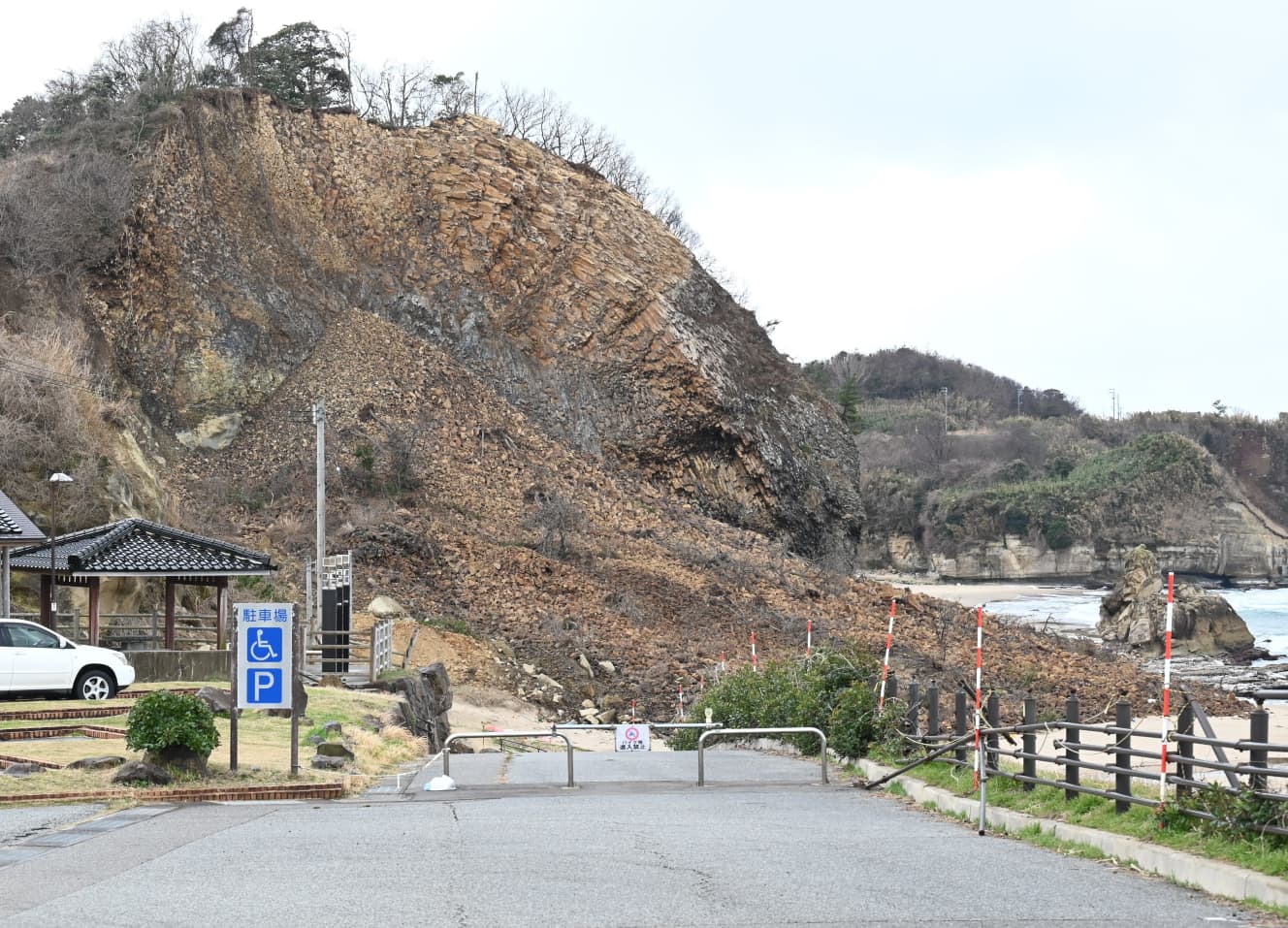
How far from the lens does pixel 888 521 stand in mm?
131875

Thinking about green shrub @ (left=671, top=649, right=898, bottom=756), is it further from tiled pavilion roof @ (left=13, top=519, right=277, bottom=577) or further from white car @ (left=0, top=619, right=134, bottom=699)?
tiled pavilion roof @ (left=13, top=519, right=277, bottom=577)

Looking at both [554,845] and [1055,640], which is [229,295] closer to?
[1055,640]

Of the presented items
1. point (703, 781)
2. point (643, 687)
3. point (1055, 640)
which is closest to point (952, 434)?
point (1055, 640)

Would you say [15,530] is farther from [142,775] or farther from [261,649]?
[142,775]

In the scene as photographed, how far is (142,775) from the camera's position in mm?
14398

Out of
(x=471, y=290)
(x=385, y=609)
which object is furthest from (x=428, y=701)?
(x=471, y=290)

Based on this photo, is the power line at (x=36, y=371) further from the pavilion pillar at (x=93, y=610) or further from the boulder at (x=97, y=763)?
the boulder at (x=97, y=763)

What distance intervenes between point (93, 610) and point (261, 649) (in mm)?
14771

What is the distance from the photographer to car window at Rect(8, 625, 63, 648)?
72.4 ft

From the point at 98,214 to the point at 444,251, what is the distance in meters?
13.9

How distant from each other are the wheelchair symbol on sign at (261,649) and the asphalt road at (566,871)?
196 centimetres

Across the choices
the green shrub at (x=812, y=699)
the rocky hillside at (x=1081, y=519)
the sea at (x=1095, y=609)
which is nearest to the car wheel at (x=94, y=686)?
the green shrub at (x=812, y=699)

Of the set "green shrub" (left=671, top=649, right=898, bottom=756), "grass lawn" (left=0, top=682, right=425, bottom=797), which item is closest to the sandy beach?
"green shrub" (left=671, top=649, right=898, bottom=756)

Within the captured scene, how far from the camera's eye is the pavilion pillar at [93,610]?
28.1 m
